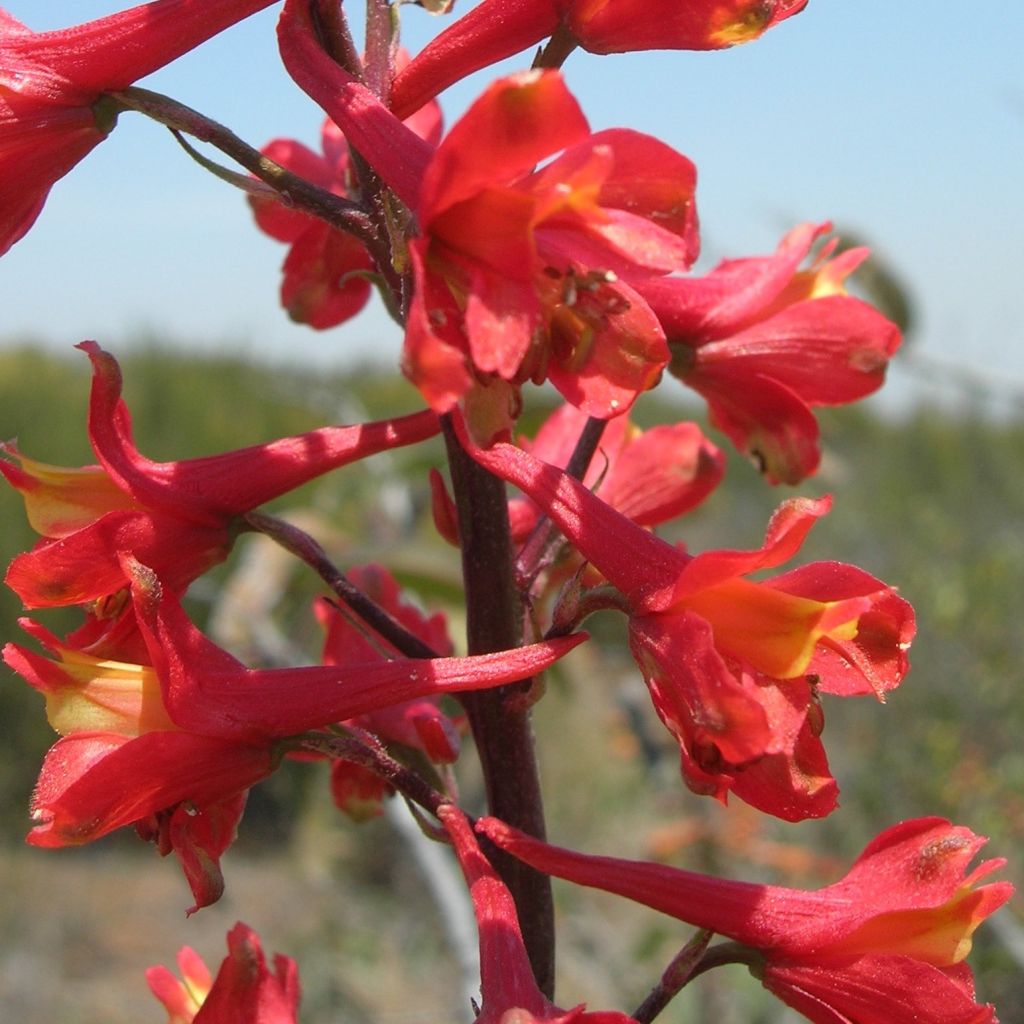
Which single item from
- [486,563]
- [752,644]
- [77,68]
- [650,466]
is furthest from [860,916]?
[77,68]

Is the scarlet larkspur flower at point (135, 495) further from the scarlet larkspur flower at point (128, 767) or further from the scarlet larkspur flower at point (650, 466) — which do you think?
the scarlet larkspur flower at point (650, 466)

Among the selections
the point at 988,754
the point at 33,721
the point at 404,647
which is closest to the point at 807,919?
the point at 404,647

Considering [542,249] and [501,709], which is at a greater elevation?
[542,249]

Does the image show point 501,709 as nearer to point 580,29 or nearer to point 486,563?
point 486,563

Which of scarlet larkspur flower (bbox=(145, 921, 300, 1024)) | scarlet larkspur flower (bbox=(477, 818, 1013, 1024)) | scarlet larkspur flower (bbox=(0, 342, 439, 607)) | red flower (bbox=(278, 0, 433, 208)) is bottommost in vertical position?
scarlet larkspur flower (bbox=(145, 921, 300, 1024))

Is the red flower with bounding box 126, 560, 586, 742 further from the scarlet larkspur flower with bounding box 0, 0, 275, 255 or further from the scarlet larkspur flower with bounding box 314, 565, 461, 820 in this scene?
the scarlet larkspur flower with bounding box 0, 0, 275, 255

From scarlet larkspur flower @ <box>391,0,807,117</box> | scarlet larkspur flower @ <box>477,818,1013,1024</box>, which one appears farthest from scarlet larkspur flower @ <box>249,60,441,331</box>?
scarlet larkspur flower @ <box>477,818,1013,1024</box>

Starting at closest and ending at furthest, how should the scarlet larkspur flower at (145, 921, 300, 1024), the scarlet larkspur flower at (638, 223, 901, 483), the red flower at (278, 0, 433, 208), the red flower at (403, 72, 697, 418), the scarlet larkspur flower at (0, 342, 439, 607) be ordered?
the red flower at (403, 72, 697, 418) → the red flower at (278, 0, 433, 208) → the scarlet larkspur flower at (0, 342, 439, 607) → the scarlet larkspur flower at (145, 921, 300, 1024) → the scarlet larkspur flower at (638, 223, 901, 483)

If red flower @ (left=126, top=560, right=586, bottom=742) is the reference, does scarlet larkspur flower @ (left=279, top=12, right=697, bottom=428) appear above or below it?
above
